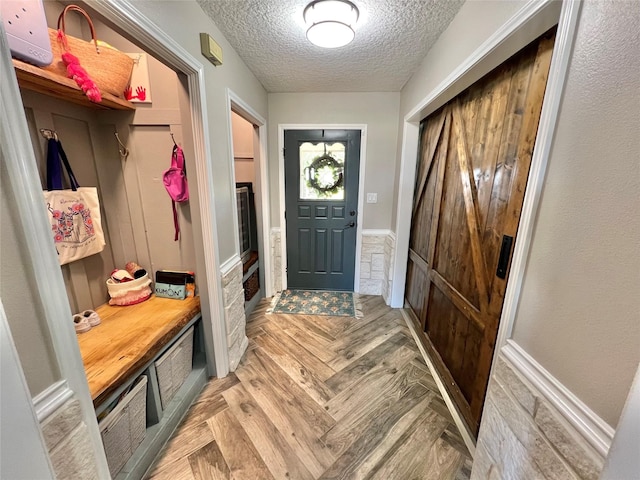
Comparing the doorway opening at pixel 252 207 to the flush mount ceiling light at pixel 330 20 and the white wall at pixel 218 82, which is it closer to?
the white wall at pixel 218 82

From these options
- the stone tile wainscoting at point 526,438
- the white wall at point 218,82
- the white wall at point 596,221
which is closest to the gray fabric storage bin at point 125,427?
the white wall at point 218,82

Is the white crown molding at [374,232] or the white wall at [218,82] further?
the white crown molding at [374,232]

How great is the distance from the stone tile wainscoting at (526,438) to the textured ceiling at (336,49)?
6.19ft

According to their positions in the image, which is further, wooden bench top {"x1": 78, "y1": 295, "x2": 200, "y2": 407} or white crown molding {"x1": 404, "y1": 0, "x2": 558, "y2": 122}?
wooden bench top {"x1": 78, "y1": 295, "x2": 200, "y2": 407}

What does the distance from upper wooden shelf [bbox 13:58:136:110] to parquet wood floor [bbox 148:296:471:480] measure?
1885mm

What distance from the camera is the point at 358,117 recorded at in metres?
2.79

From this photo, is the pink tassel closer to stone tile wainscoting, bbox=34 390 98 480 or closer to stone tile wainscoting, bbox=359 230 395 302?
stone tile wainscoting, bbox=34 390 98 480

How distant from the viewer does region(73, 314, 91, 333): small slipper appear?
1336 mm

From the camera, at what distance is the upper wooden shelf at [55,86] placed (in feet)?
3.14

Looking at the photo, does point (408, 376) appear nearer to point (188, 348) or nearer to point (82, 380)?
point (188, 348)

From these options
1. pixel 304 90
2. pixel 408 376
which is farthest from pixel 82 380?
pixel 304 90

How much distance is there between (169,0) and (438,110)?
196 centimetres

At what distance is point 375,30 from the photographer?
1644 mm

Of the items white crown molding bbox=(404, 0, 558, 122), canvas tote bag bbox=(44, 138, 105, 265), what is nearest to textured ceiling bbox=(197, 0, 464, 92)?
white crown molding bbox=(404, 0, 558, 122)
